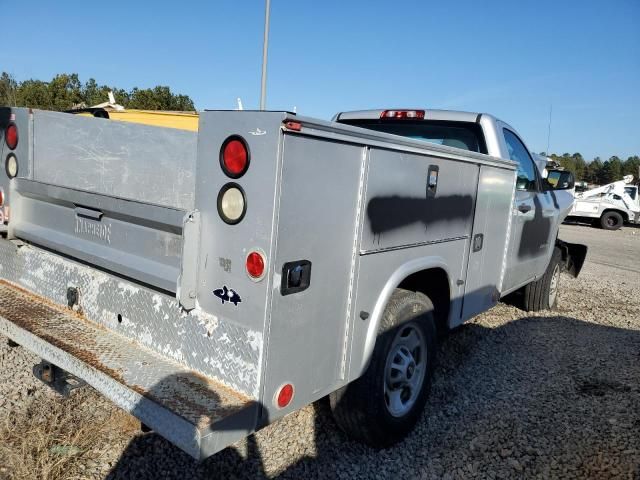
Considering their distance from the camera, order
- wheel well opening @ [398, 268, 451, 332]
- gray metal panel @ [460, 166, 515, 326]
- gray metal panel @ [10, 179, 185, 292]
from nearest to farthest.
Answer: gray metal panel @ [10, 179, 185, 292], wheel well opening @ [398, 268, 451, 332], gray metal panel @ [460, 166, 515, 326]

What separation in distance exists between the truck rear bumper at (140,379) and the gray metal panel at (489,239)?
81.9 inches

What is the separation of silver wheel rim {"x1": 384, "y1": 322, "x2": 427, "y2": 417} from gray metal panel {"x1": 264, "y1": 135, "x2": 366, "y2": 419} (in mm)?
610

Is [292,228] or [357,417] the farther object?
[357,417]

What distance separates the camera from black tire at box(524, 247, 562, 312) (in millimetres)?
5824

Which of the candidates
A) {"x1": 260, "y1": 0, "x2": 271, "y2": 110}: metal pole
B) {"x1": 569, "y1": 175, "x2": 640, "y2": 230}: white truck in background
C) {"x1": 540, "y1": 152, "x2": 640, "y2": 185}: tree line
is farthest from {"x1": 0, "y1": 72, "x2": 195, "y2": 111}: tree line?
{"x1": 540, "y1": 152, "x2": 640, "y2": 185}: tree line

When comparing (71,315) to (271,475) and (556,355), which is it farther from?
(556,355)

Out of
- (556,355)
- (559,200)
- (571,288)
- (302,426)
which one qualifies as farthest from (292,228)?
(571,288)

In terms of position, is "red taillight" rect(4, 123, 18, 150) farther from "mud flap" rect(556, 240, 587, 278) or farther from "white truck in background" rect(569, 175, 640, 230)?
"white truck in background" rect(569, 175, 640, 230)

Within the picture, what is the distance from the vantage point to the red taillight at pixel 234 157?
1892 mm

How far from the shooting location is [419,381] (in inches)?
122

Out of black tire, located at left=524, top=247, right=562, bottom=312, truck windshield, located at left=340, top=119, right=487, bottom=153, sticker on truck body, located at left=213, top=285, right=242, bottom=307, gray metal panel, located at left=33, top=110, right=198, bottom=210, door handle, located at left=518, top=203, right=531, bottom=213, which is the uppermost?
truck windshield, located at left=340, top=119, right=487, bottom=153

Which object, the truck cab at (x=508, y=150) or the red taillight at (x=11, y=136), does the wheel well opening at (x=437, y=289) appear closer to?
the truck cab at (x=508, y=150)

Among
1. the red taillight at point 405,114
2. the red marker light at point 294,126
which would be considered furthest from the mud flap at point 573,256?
the red marker light at point 294,126

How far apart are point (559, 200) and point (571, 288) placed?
10.2ft
